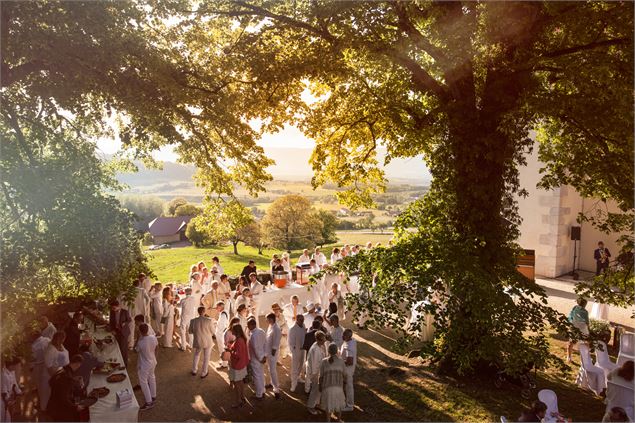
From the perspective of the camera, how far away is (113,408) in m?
7.51

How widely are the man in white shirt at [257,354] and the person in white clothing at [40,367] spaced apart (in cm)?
391

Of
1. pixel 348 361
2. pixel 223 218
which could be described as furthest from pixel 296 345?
pixel 223 218

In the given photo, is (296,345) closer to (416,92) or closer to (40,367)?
(40,367)

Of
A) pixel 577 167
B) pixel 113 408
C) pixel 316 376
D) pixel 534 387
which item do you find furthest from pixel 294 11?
pixel 534 387

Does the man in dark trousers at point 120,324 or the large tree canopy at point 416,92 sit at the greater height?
the large tree canopy at point 416,92

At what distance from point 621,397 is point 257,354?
23.6ft

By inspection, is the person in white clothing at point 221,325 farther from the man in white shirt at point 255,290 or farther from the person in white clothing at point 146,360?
the person in white clothing at point 146,360

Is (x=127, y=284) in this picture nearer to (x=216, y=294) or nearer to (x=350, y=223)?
(x=216, y=294)

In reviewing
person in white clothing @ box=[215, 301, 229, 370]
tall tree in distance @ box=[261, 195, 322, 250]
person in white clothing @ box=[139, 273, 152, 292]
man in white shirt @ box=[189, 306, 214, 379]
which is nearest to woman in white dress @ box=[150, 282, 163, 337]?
person in white clothing @ box=[139, 273, 152, 292]

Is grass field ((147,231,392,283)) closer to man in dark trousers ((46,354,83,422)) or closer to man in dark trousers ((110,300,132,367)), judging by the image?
man in dark trousers ((110,300,132,367))

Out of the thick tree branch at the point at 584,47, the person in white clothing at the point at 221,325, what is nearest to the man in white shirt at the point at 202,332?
the person in white clothing at the point at 221,325

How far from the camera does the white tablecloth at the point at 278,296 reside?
15.2 metres

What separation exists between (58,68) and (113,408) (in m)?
6.25

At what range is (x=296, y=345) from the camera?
10531mm
